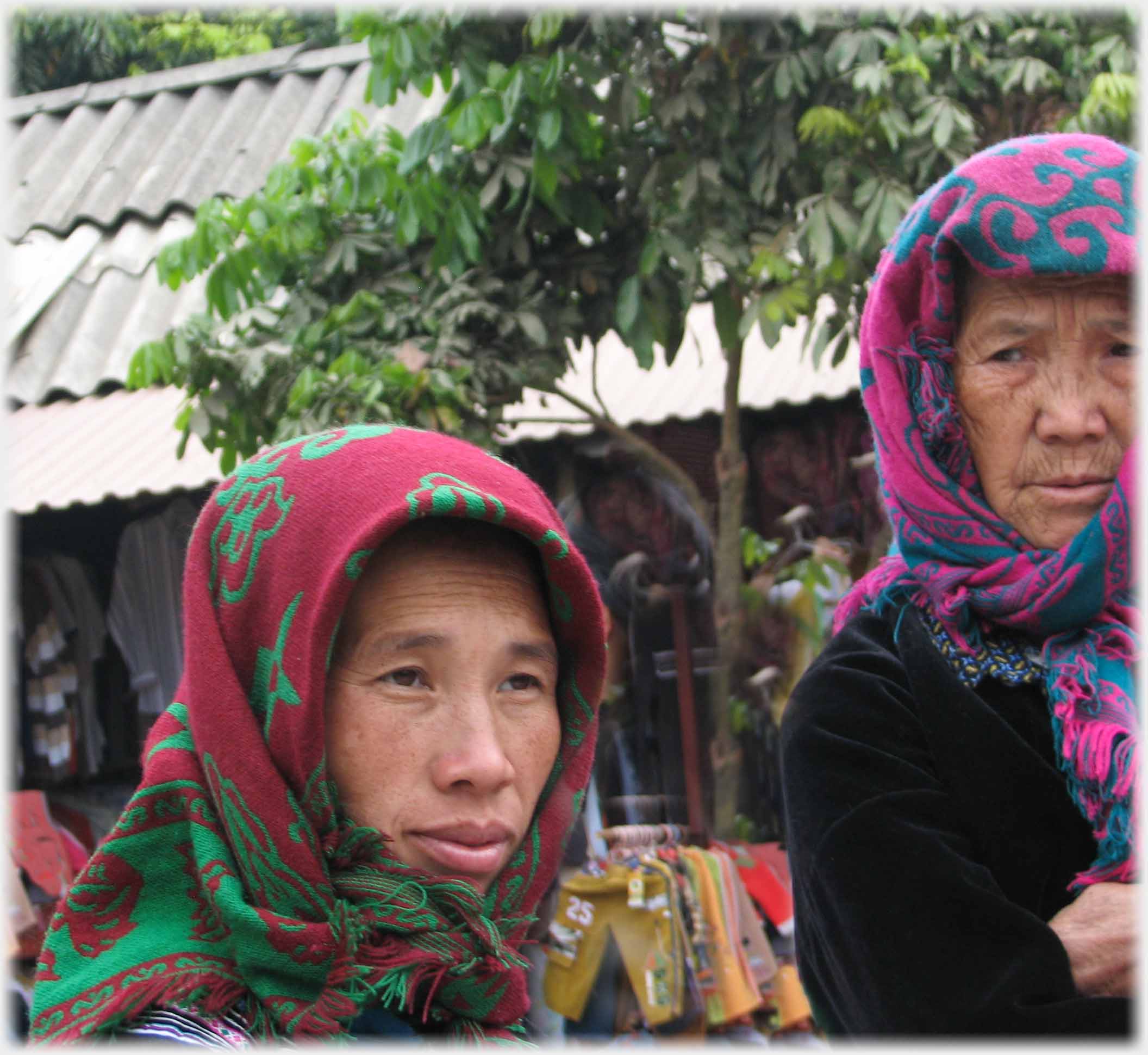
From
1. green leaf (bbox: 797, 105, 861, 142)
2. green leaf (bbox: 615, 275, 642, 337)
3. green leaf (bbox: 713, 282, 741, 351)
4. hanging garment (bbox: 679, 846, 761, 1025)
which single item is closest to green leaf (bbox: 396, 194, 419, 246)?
green leaf (bbox: 615, 275, 642, 337)

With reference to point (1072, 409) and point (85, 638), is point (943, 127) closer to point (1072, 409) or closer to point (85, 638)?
point (1072, 409)

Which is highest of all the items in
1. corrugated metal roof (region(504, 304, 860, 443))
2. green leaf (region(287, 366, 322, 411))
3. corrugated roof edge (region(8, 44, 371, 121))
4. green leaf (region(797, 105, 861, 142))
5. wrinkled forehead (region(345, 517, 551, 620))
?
corrugated roof edge (region(8, 44, 371, 121))

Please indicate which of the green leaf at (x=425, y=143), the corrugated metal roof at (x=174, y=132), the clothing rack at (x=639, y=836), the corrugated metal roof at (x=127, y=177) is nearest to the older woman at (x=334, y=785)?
the green leaf at (x=425, y=143)

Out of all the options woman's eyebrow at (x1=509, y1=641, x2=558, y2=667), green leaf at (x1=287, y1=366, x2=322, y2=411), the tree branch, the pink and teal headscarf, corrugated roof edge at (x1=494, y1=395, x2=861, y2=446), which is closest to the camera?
woman's eyebrow at (x1=509, y1=641, x2=558, y2=667)

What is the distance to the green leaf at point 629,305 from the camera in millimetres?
4246

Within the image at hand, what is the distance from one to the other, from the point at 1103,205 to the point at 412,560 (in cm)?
111

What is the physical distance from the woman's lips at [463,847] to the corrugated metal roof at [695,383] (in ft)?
11.2

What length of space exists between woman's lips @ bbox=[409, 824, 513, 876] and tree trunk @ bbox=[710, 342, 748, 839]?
10.8ft

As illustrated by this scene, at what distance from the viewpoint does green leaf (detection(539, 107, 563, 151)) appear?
4023 millimetres

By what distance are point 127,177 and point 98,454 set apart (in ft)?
6.88

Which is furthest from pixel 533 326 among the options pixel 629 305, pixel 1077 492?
pixel 1077 492

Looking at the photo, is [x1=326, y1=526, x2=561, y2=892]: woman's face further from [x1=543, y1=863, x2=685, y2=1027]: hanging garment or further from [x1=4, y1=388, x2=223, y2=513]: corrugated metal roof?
[x1=4, y1=388, x2=223, y2=513]: corrugated metal roof

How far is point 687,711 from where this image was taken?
534 centimetres

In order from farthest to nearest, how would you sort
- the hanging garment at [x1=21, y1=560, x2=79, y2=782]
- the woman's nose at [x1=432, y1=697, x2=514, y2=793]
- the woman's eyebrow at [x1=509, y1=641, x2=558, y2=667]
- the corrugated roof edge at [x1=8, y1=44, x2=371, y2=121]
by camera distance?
the corrugated roof edge at [x1=8, y1=44, x2=371, y2=121] → the hanging garment at [x1=21, y1=560, x2=79, y2=782] → the woman's eyebrow at [x1=509, y1=641, x2=558, y2=667] → the woman's nose at [x1=432, y1=697, x2=514, y2=793]
